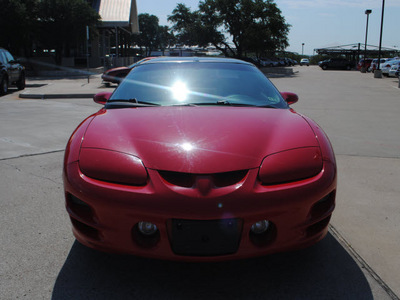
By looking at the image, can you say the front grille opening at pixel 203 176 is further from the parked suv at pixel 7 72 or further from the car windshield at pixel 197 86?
the parked suv at pixel 7 72

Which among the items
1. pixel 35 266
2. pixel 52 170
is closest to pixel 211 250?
pixel 35 266

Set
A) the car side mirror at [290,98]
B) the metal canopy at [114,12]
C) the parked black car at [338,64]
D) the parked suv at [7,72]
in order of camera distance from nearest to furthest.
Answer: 1. the car side mirror at [290,98]
2. the parked suv at [7,72]
3. the metal canopy at [114,12]
4. the parked black car at [338,64]

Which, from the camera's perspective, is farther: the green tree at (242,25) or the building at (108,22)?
the green tree at (242,25)

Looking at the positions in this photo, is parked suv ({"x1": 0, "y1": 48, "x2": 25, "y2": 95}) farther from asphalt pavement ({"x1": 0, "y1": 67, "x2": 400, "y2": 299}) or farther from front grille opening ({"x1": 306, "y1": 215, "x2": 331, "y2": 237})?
front grille opening ({"x1": 306, "y1": 215, "x2": 331, "y2": 237})

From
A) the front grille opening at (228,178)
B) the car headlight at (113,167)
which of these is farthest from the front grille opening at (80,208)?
the front grille opening at (228,178)

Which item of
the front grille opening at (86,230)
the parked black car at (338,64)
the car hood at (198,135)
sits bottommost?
the front grille opening at (86,230)

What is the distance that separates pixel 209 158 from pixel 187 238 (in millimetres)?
450

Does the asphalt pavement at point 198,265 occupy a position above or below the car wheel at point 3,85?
below

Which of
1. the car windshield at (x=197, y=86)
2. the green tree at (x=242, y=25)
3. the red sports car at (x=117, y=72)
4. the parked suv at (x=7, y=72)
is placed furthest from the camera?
the green tree at (x=242, y=25)

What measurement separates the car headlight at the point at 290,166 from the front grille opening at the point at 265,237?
0.86 feet

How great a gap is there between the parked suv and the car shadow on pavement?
43.7ft

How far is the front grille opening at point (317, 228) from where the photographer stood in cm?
229

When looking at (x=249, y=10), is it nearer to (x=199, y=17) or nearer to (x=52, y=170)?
(x=199, y=17)

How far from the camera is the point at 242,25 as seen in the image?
37.0 m
